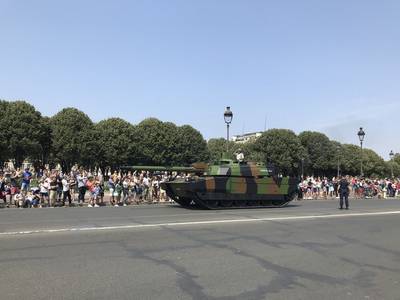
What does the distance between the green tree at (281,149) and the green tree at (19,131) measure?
3958 centimetres

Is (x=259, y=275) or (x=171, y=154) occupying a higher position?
(x=171, y=154)

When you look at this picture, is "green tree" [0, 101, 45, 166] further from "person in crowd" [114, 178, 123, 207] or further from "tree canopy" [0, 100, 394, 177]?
"person in crowd" [114, 178, 123, 207]

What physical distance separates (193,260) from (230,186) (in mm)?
13433

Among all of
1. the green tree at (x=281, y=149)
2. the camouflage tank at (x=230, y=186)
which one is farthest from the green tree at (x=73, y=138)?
the camouflage tank at (x=230, y=186)

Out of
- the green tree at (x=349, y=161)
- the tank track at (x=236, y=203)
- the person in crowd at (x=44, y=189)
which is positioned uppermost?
the green tree at (x=349, y=161)

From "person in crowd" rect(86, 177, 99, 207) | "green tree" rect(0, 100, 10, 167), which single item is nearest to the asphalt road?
"person in crowd" rect(86, 177, 99, 207)

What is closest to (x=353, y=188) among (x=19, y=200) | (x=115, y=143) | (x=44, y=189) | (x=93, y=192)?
(x=93, y=192)

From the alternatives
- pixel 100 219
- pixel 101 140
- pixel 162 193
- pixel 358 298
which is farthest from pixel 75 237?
pixel 101 140

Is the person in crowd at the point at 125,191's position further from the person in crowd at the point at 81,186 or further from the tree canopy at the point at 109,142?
the tree canopy at the point at 109,142

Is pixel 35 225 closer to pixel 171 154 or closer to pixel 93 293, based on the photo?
pixel 93 293

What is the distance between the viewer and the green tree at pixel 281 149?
282 ft

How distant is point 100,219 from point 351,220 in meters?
8.60

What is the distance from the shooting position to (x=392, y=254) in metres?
10.3

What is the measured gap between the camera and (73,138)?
63688 millimetres
